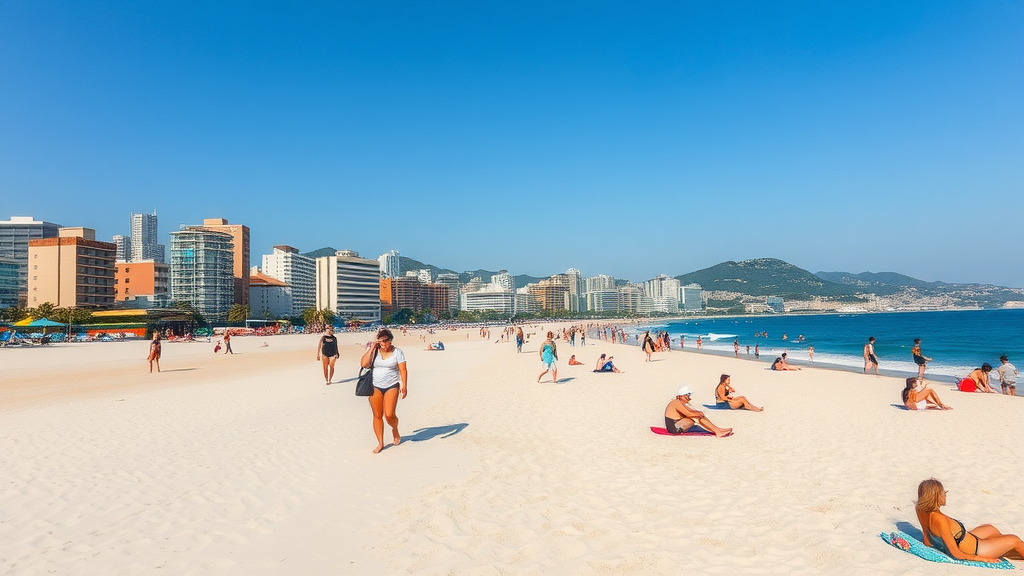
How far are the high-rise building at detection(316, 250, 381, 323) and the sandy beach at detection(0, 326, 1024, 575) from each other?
127 metres

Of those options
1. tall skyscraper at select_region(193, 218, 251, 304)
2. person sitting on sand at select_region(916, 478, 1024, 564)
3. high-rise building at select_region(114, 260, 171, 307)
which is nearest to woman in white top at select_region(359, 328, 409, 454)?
person sitting on sand at select_region(916, 478, 1024, 564)

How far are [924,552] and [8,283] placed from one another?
127308 millimetres

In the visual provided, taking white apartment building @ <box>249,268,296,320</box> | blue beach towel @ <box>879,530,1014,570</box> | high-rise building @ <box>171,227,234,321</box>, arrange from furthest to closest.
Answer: white apartment building @ <box>249,268,296,320</box>, high-rise building @ <box>171,227,234,321</box>, blue beach towel @ <box>879,530,1014,570</box>

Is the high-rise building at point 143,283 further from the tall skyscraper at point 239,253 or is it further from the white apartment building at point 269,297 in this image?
the white apartment building at point 269,297

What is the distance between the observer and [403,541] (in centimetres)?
396

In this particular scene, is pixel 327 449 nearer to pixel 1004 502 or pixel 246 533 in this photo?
pixel 246 533

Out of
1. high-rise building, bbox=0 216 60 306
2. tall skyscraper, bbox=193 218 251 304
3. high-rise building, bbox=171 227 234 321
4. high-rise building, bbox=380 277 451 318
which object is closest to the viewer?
high-rise building, bbox=171 227 234 321

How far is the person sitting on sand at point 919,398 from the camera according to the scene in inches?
405

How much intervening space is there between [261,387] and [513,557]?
478 inches

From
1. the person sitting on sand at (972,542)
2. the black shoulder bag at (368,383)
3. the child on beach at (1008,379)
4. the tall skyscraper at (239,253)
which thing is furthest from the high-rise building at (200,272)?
the person sitting on sand at (972,542)

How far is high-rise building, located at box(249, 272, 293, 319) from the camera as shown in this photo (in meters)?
127

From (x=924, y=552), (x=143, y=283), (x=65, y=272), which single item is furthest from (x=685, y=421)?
(x=143, y=283)

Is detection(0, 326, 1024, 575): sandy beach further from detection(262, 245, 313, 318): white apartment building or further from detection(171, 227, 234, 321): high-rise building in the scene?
detection(262, 245, 313, 318): white apartment building

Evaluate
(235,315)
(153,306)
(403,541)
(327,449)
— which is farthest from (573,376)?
(153,306)
